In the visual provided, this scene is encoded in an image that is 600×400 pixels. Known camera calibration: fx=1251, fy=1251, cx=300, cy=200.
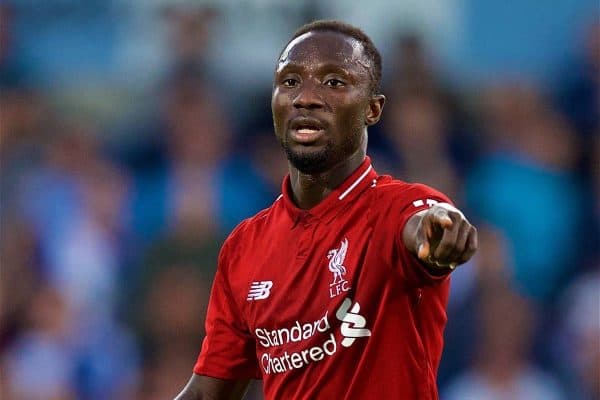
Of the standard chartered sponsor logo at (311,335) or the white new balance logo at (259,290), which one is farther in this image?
the white new balance logo at (259,290)

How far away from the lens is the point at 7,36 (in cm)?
891

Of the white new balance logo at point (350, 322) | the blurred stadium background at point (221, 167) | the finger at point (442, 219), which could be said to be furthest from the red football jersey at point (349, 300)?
the blurred stadium background at point (221, 167)

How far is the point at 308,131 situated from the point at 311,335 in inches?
24.8

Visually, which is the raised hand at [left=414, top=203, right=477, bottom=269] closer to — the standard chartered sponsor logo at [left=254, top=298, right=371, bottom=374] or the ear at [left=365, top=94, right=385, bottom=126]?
the standard chartered sponsor logo at [left=254, top=298, right=371, bottom=374]

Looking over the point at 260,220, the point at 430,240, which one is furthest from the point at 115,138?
the point at 430,240

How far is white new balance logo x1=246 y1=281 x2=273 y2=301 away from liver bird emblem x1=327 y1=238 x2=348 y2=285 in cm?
28

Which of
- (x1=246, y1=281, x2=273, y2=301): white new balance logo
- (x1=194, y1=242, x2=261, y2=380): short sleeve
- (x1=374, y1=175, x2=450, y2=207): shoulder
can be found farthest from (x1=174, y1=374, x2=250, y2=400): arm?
(x1=374, y1=175, x2=450, y2=207): shoulder

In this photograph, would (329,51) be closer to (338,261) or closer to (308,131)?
(308,131)

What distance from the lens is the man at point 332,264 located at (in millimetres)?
3602

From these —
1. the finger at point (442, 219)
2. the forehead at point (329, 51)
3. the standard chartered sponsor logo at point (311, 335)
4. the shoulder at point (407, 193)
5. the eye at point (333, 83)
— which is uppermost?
the forehead at point (329, 51)

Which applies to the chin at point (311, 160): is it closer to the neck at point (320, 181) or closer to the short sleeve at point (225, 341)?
the neck at point (320, 181)

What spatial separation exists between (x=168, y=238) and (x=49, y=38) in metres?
2.24

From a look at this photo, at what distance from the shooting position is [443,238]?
3.07 metres

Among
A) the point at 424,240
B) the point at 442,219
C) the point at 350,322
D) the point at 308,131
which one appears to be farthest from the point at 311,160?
the point at 442,219
